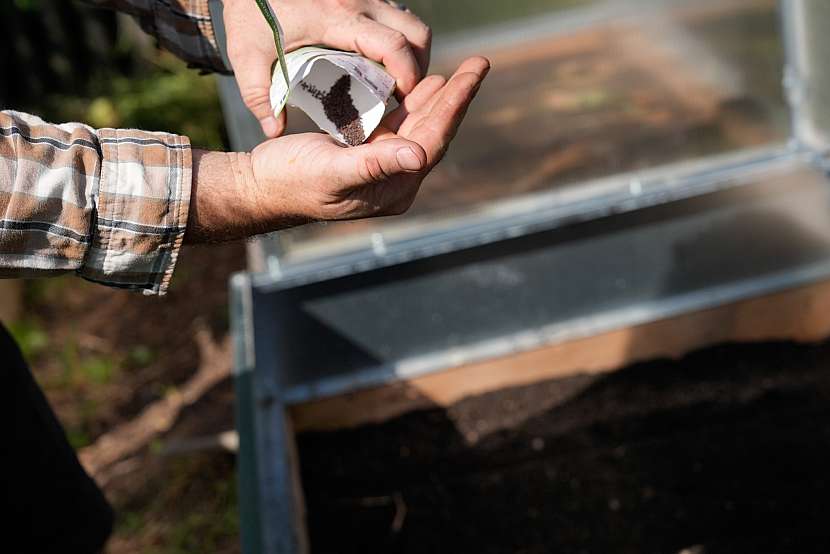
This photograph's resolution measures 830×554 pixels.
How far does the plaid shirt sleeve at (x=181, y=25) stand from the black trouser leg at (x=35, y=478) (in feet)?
1.87

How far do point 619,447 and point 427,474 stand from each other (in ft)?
1.51

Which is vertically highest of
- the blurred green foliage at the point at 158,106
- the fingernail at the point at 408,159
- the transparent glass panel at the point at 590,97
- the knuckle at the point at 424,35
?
the knuckle at the point at 424,35

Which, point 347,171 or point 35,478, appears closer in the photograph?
point 347,171

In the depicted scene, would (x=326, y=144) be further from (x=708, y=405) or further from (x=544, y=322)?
(x=708, y=405)

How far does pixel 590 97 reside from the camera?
97.3 inches

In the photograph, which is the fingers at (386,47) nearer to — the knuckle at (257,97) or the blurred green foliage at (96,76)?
the knuckle at (257,97)

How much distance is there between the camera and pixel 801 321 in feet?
7.70

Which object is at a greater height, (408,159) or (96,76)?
(408,159)

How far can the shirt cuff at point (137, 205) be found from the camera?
1.13 meters

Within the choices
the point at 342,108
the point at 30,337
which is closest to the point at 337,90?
the point at 342,108

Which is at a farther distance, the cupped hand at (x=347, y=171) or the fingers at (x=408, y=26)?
the fingers at (x=408, y=26)

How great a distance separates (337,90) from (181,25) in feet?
1.20

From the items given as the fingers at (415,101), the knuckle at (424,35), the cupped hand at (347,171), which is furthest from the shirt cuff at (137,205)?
the knuckle at (424,35)

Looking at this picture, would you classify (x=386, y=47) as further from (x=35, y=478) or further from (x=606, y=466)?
(x=606, y=466)
